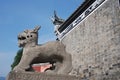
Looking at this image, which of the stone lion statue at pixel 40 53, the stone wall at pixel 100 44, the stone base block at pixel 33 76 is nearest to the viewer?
the stone base block at pixel 33 76

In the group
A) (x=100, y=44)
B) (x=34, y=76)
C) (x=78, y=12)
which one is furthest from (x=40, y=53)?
(x=78, y=12)

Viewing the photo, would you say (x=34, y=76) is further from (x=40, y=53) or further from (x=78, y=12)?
(x=78, y=12)

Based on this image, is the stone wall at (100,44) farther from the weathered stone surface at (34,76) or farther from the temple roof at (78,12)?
the weathered stone surface at (34,76)

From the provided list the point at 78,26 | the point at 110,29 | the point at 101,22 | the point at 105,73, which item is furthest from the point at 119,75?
the point at 78,26

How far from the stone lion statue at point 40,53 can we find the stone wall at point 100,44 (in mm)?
4375

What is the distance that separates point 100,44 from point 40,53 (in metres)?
6.04

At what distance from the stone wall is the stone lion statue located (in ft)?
14.4

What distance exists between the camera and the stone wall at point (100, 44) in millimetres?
9172

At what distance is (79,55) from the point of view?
13023 mm

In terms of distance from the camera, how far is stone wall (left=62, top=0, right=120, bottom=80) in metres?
9.17

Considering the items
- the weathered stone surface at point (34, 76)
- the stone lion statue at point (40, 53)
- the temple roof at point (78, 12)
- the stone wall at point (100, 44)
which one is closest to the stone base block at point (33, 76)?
the weathered stone surface at point (34, 76)

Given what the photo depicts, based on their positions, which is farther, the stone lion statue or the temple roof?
the temple roof

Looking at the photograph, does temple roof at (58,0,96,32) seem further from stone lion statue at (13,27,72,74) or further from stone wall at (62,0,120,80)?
stone lion statue at (13,27,72,74)

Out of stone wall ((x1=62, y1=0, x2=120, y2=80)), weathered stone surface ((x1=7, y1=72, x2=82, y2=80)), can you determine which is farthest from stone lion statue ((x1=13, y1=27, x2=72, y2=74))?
stone wall ((x1=62, y1=0, x2=120, y2=80))
